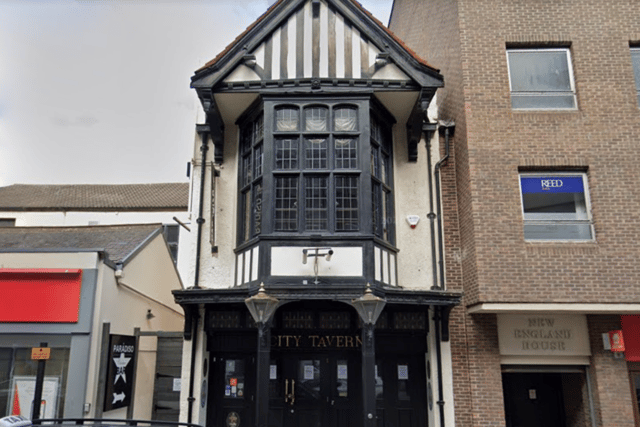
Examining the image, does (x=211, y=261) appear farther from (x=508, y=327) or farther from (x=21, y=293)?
(x=508, y=327)

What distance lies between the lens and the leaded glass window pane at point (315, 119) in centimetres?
1054

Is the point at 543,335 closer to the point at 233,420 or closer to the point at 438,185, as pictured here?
the point at 438,185

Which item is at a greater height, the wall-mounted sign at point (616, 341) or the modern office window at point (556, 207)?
the modern office window at point (556, 207)

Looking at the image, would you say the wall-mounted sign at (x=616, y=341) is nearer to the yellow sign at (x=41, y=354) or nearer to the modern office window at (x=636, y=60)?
the modern office window at (x=636, y=60)

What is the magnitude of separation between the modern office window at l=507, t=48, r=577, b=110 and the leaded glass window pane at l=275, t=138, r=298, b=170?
4.80 m

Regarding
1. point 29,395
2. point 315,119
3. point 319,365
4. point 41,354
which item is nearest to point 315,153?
point 315,119

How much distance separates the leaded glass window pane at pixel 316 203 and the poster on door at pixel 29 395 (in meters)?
5.87

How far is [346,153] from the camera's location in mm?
10430

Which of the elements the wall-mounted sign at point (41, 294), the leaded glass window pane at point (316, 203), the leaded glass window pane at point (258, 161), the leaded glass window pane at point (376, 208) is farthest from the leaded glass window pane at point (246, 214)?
the wall-mounted sign at point (41, 294)

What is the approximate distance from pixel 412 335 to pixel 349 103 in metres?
4.91

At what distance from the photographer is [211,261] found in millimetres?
11078

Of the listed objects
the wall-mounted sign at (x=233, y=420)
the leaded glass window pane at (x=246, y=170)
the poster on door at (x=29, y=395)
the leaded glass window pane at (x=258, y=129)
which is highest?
the leaded glass window pane at (x=258, y=129)

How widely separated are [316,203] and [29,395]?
6.72 m

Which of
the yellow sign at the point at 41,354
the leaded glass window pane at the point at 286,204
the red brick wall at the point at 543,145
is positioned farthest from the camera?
the leaded glass window pane at the point at 286,204
